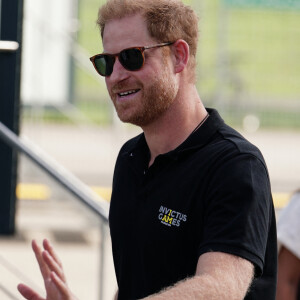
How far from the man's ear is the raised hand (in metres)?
0.59

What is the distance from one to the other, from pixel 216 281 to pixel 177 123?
20.5 inches

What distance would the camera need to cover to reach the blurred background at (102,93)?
9609 millimetres

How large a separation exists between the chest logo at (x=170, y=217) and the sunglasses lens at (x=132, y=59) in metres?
0.37

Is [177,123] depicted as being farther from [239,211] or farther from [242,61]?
[242,61]

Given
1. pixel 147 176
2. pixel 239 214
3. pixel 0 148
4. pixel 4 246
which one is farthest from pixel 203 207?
pixel 4 246

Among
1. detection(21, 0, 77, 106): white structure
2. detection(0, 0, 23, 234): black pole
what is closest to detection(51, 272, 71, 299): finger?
detection(0, 0, 23, 234): black pole

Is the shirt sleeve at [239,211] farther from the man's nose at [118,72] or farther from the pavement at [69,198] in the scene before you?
A: the pavement at [69,198]

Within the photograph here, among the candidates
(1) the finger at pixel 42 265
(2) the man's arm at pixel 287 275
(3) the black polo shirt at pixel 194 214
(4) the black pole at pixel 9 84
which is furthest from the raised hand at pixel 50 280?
(4) the black pole at pixel 9 84

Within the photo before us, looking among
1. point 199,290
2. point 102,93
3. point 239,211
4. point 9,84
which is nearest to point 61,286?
point 199,290

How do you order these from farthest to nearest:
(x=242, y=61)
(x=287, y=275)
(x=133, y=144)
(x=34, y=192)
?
(x=242, y=61) < (x=34, y=192) < (x=287, y=275) < (x=133, y=144)

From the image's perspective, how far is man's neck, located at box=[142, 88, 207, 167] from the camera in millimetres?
2400

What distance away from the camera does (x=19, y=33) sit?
16.4 feet

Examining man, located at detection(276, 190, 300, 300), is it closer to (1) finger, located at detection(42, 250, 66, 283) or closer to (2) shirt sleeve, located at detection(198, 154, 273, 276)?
(2) shirt sleeve, located at detection(198, 154, 273, 276)

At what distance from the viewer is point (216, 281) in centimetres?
205
